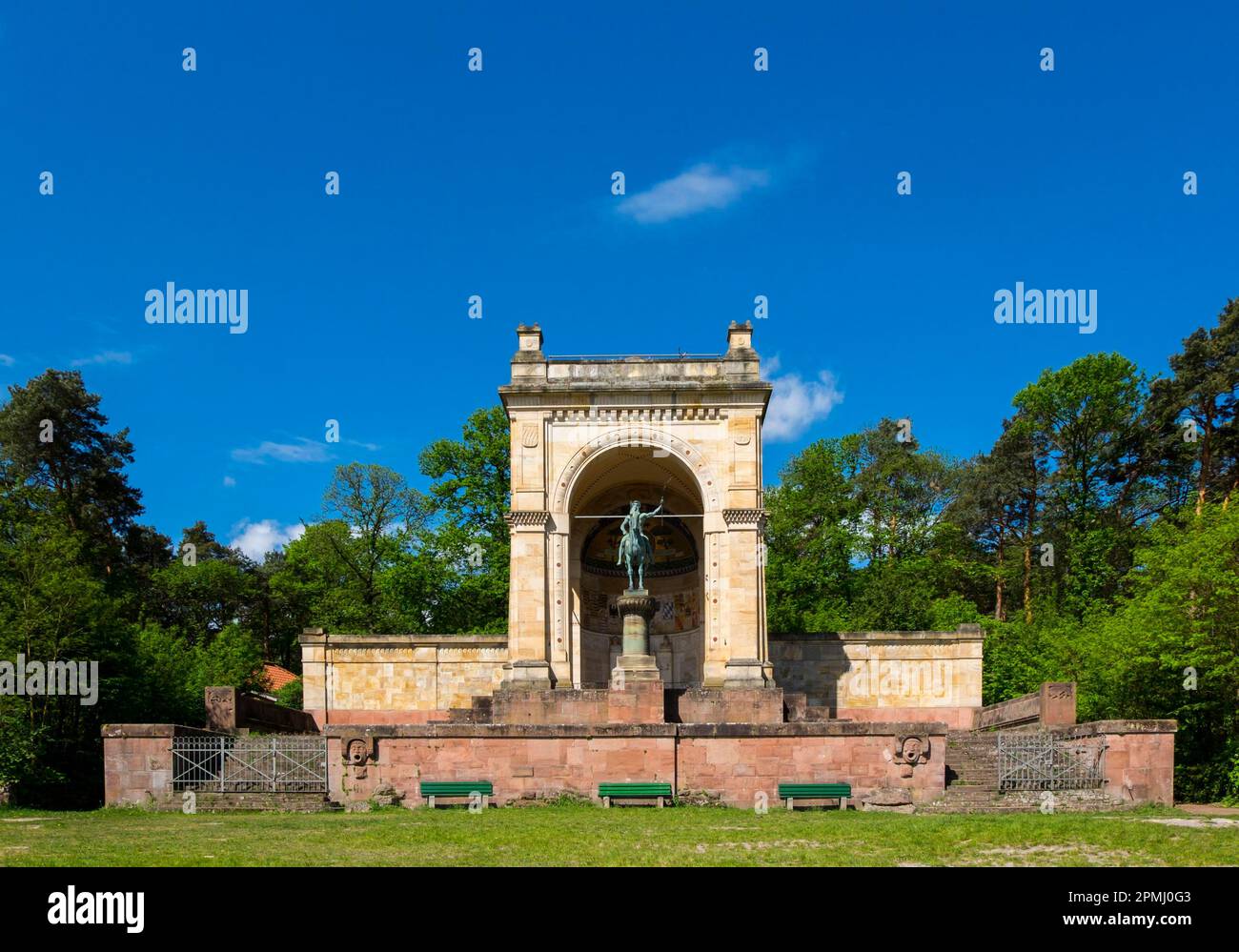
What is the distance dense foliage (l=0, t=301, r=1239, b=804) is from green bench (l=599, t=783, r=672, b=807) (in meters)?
13.5

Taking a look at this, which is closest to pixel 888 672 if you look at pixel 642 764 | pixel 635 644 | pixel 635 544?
pixel 635 544

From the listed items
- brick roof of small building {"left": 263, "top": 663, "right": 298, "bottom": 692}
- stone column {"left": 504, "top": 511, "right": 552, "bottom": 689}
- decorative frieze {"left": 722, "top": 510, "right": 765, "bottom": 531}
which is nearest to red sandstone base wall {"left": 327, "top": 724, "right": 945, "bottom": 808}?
stone column {"left": 504, "top": 511, "right": 552, "bottom": 689}

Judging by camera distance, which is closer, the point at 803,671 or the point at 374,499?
the point at 803,671

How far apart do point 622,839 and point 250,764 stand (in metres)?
10.6

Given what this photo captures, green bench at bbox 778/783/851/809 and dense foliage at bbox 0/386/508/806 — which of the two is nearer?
green bench at bbox 778/783/851/809

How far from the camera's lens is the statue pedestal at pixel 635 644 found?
91.9 feet

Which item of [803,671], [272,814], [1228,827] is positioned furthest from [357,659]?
[1228,827]

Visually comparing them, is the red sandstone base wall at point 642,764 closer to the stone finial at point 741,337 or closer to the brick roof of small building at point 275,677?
the stone finial at point 741,337

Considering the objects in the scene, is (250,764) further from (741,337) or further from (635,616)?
(741,337)

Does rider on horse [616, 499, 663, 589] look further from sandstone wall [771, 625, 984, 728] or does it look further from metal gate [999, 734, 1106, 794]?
metal gate [999, 734, 1106, 794]

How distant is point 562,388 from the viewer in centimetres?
3350

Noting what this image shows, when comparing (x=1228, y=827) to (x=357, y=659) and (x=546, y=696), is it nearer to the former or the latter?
(x=546, y=696)

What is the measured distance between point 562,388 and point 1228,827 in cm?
2078

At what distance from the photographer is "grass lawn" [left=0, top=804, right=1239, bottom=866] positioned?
1416 centimetres
